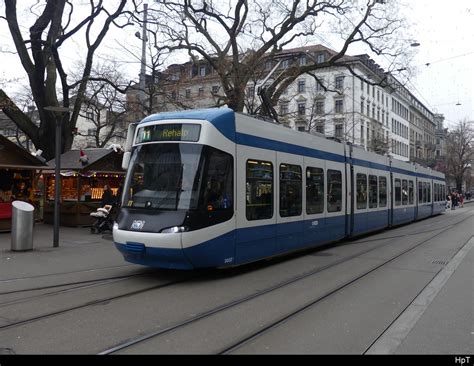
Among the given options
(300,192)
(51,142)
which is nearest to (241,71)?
(51,142)

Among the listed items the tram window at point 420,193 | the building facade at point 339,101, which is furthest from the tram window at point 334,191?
the tram window at point 420,193

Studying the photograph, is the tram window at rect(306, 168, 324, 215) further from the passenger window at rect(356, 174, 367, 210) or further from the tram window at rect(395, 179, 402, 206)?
the tram window at rect(395, 179, 402, 206)

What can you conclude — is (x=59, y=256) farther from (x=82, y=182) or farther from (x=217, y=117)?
(x=82, y=182)

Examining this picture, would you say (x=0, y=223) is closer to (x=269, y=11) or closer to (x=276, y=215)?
(x=276, y=215)

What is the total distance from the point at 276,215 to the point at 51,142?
15555mm

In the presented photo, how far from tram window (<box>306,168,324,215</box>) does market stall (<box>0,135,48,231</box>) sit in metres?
10.2

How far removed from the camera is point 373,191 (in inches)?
666

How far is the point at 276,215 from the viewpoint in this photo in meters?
9.86

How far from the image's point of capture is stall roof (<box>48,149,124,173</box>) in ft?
59.3

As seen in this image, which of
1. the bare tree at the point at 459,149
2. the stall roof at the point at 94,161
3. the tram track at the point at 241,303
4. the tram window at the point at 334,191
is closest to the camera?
the tram track at the point at 241,303

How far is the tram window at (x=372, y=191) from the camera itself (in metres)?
16.5

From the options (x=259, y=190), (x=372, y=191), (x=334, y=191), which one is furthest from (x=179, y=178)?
(x=372, y=191)

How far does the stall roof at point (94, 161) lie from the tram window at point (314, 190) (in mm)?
9848

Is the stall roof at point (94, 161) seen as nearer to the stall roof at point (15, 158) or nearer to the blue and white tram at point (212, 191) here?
the stall roof at point (15, 158)
